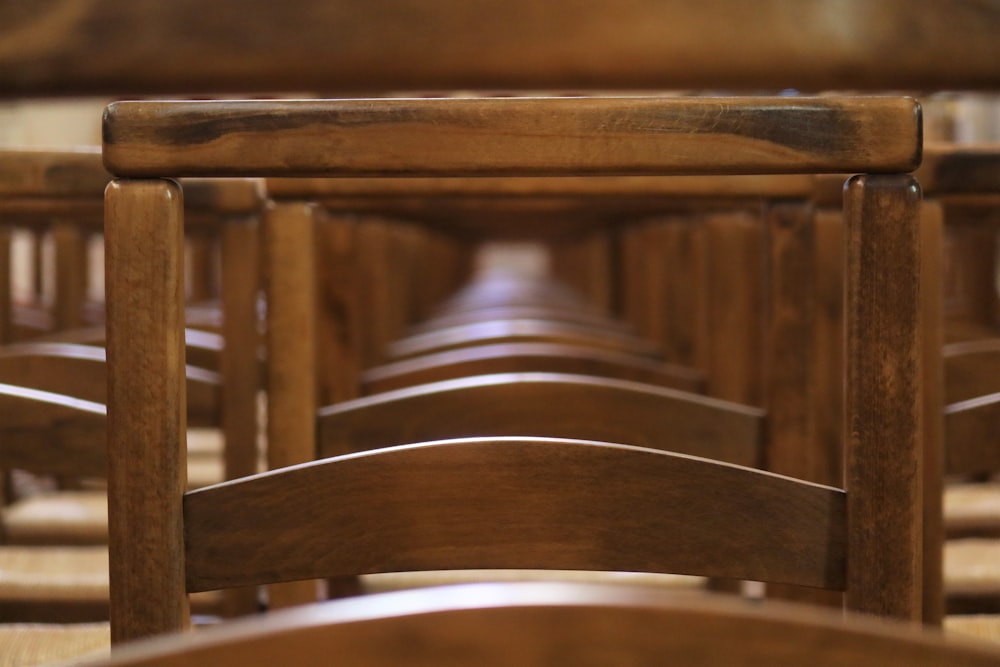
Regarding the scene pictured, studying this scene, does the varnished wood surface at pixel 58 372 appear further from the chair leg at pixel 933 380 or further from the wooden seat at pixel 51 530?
the chair leg at pixel 933 380

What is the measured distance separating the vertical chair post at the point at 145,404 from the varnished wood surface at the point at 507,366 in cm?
47

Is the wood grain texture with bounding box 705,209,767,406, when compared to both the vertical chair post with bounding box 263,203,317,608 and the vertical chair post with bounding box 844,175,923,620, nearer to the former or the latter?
the vertical chair post with bounding box 263,203,317,608

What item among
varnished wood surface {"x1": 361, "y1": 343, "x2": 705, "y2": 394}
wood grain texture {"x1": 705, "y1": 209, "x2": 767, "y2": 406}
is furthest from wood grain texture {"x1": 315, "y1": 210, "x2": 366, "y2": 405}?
wood grain texture {"x1": 705, "y1": 209, "x2": 767, "y2": 406}

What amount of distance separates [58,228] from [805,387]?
119 cm

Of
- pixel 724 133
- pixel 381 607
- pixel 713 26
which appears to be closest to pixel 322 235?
pixel 713 26

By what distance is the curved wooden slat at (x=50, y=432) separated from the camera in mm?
606

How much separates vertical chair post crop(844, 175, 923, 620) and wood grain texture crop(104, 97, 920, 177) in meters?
0.02

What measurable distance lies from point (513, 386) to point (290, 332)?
0.14 metres

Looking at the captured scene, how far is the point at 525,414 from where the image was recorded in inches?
25.5

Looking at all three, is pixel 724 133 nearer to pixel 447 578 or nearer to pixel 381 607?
pixel 381 607

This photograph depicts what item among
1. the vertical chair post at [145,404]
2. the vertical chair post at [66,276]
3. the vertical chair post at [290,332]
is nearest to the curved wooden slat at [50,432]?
the vertical chair post at [290,332]

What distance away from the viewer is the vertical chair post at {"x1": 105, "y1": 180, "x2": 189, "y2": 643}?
418 millimetres

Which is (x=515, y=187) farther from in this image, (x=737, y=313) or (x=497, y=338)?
(x=737, y=313)

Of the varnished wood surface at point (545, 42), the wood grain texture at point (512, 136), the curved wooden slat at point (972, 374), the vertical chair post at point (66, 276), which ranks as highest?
the vertical chair post at point (66, 276)
